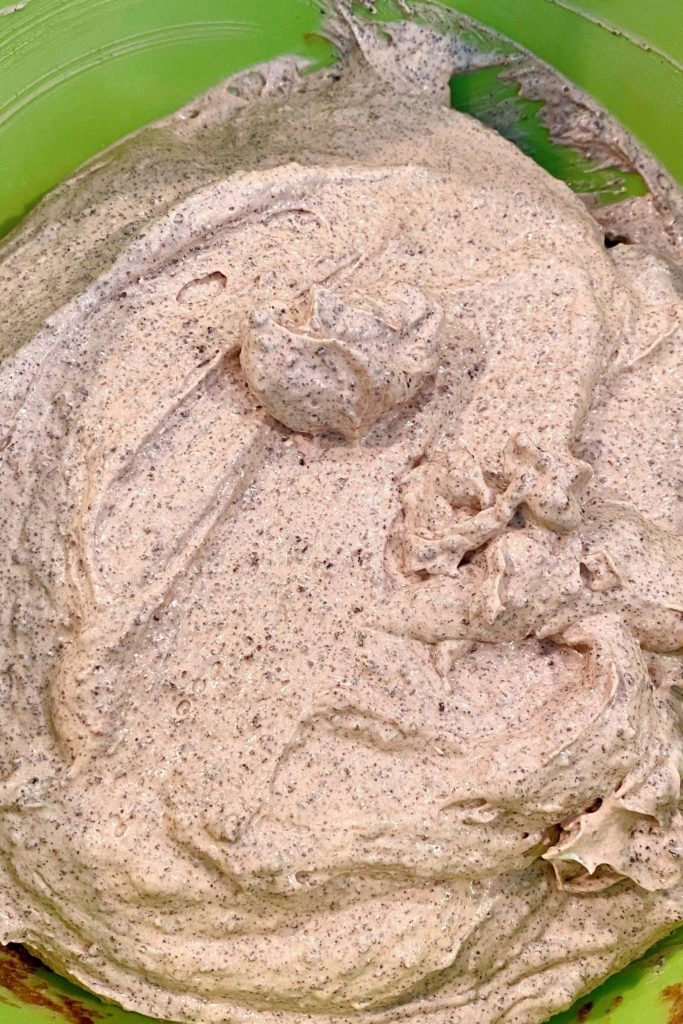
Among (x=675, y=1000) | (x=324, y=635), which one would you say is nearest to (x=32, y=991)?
(x=324, y=635)

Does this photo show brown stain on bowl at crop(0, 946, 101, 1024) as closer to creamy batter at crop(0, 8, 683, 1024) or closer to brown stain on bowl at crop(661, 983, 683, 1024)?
creamy batter at crop(0, 8, 683, 1024)

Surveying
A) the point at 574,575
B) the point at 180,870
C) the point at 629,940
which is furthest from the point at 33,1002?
the point at 574,575

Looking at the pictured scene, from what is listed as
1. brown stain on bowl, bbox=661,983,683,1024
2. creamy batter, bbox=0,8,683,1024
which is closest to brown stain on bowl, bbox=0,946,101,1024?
creamy batter, bbox=0,8,683,1024

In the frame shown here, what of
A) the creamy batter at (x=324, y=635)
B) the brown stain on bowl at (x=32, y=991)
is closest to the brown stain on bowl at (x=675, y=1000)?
the creamy batter at (x=324, y=635)

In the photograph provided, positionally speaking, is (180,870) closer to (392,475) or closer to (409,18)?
(392,475)

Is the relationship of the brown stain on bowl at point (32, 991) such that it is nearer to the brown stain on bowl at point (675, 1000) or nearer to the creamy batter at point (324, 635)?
the creamy batter at point (324, 635)

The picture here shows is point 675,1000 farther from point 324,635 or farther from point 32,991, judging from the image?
point 32,991
